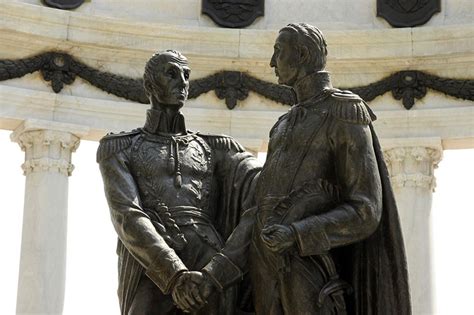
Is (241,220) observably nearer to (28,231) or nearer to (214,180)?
(214,180)

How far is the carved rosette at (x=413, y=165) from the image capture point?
32.6 m

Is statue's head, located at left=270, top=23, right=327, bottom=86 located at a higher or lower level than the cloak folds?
higher

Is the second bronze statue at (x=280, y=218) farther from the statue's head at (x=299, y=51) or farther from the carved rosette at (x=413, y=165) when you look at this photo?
the carved rosette at (x=413, y=165)

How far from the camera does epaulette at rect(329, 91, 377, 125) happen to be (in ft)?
38.7

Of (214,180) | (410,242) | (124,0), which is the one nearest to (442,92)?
(410,242)

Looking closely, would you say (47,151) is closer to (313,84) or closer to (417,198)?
(417,198)

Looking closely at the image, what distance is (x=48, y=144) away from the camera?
3212cm

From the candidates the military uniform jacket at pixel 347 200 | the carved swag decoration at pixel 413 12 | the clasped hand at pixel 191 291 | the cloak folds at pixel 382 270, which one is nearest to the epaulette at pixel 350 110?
the military uniform jacket at pixel 347 200

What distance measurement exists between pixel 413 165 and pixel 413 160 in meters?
0.13

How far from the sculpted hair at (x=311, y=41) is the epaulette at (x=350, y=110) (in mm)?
428

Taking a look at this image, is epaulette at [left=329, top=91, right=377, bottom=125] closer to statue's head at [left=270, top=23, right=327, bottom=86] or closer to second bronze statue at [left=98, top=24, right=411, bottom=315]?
second bronze statue at [left=98, top=24, right=411, bottom=315]

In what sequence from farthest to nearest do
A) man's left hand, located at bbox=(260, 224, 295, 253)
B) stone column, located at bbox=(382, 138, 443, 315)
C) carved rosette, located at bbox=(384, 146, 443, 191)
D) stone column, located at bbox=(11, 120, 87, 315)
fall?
carved rosette, located at bbox=(384, 146, 443, 191) → stone column, located at bbox=(382, 138, 443, 315) → stone column, located at bbox=(11, 120, 87, 315) → man's left hand, located at bbox=(260, 224, 295, 253)

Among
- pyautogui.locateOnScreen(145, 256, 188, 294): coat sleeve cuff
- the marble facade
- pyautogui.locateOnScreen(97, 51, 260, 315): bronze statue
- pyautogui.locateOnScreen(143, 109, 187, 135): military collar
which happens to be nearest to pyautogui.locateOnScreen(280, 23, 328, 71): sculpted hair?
pyautogui.locateOnScreen(97, 51, 260, 315): bronze statue

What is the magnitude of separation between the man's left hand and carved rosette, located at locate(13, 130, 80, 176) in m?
21.0
